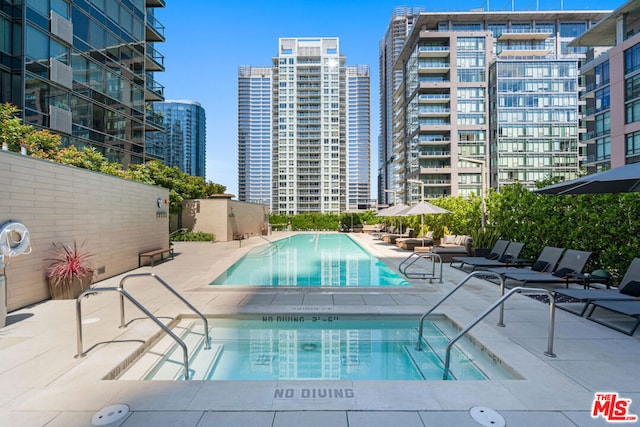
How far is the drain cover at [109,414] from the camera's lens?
9.72ft

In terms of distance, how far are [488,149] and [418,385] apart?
204ft

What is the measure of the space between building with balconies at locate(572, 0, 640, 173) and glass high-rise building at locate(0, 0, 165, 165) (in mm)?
43193

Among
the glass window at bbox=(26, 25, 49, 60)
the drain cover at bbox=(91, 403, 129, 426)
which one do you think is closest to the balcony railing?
the glass window at bbox=(26, 25, 49, 60)

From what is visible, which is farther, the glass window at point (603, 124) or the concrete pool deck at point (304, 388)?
the glass window at point (603, 124)

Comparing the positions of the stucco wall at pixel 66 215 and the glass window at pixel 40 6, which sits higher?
the glass window at pixel 40 6

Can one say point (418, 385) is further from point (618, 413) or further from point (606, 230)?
point (606, 230)

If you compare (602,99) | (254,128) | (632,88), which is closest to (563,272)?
(632,88)

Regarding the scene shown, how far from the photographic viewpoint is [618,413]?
3041 mm

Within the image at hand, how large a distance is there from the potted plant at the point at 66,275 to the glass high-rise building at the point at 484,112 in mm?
54525

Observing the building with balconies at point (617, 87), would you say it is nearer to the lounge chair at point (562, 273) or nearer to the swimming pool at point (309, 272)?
the swimming pool at point (309, 272)

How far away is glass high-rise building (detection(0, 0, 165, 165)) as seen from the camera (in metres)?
17.0

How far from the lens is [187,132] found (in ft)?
452

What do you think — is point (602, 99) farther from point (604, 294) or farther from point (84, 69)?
point (84, 69)

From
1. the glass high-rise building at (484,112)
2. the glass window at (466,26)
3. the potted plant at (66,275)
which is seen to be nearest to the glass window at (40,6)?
the potted plant at (66,275)
